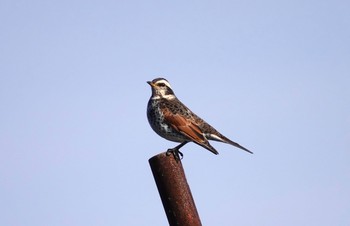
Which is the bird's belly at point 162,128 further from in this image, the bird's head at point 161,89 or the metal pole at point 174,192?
the metal pole at point 174,192

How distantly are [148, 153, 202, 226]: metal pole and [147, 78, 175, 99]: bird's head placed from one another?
8.67 meters

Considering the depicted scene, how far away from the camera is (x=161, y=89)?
17.6 metres

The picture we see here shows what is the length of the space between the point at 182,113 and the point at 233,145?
1391 mm

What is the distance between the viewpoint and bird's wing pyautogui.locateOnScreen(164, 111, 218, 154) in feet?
48.8

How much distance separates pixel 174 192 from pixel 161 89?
930 centimetres

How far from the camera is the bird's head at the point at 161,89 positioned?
17.4 meters

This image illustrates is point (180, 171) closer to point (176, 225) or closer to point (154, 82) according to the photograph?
point (176, 225)

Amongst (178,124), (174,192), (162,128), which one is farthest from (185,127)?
(174,192)

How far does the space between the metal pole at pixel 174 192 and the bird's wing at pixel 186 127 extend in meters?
5.90

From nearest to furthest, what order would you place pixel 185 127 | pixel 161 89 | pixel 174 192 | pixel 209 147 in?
1. pixel 174 192
2. pixel 209 147
3. pixel 185 127
4. pixel 161 89

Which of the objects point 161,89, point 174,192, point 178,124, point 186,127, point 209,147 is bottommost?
point 174,192

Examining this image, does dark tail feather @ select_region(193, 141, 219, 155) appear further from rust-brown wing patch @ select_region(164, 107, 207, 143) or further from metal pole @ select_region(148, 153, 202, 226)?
metal pole @ select_region(148, 153, 202, 226)

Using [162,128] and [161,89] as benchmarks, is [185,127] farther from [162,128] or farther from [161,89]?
[161,89]

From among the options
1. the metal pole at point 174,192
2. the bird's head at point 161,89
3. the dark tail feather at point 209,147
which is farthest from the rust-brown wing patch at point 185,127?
the metal pole at point 174,192
